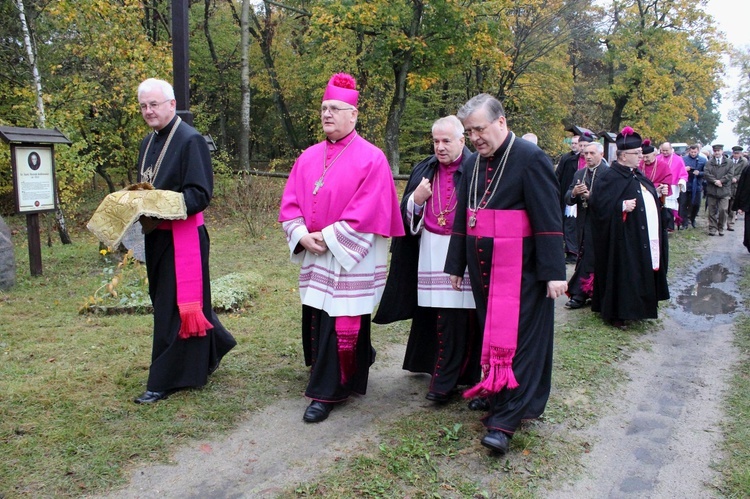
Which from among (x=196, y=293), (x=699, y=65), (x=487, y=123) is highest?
(x=699, y=65)

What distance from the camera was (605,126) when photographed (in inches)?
1319

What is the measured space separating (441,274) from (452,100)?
1947cm

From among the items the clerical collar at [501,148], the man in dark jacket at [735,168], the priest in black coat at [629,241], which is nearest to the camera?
the clerical collar at [501,148]

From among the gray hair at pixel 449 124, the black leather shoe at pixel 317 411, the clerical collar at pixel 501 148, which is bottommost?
the black leather shoe at pixel 317 411

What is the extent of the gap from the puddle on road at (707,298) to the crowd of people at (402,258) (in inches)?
170

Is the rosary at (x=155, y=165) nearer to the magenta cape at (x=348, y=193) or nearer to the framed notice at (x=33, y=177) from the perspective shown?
the magenta cape at (x=348, y=193)

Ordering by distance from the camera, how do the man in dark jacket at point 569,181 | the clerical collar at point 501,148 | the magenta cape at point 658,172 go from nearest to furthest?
1. the clerical collar at point 501,148
2. the man in dark jacket at point 569,181
3. the magenta cape at point 658,172

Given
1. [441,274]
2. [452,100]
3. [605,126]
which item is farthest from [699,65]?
[441,274]

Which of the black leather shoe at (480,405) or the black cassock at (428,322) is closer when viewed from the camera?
the black leather shoe at (480,405)

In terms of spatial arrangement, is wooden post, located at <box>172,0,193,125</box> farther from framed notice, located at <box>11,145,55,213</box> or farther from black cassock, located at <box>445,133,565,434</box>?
black cassock, located at <box>445,133,565,434</box>

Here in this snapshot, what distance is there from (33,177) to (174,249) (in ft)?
17.3

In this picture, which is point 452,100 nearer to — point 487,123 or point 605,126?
point 605,126

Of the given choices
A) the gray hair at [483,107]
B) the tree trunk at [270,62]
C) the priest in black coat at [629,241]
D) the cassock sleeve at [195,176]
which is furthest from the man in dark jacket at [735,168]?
the tree trunk at [270,62]

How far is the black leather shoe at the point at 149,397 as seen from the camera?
172 inches
